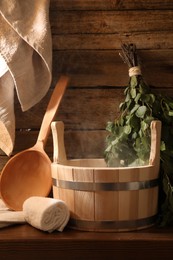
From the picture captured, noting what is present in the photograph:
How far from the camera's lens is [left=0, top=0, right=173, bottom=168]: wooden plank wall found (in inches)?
52.2

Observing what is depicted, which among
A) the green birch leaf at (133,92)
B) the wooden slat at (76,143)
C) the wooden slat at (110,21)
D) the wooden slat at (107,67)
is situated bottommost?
the wooden slat at (76,143)

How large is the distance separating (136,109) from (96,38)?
0.33 meters

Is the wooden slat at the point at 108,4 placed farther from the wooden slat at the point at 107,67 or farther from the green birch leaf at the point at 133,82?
the green birch leaf at the point at 133,82

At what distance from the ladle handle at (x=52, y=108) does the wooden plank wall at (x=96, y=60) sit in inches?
3.0

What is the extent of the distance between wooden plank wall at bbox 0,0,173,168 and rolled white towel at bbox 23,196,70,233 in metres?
0.35

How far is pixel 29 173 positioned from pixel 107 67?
425 millimetres

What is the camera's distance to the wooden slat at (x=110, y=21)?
1.32 metres

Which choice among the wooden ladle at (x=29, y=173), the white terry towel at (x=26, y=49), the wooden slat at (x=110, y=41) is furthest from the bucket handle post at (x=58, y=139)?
the wooden slat at (x=110, y=41)

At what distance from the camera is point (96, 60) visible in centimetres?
134

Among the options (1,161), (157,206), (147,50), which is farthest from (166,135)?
(1,161)
